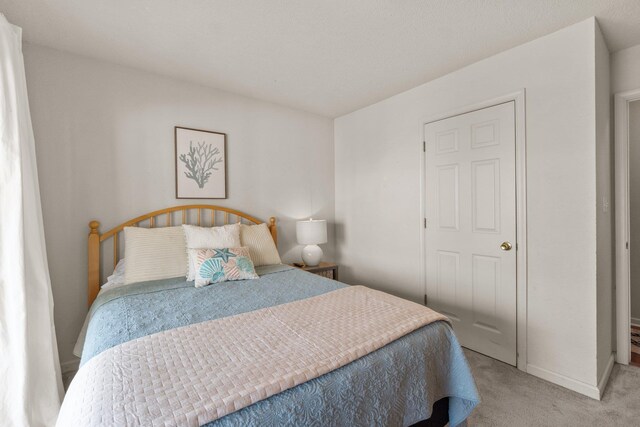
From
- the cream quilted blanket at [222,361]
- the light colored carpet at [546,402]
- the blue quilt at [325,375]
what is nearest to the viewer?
the cream quilted blanket at [222,361]

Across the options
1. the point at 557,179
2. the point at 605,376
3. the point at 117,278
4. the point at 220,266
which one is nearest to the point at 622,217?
the point at 557,179

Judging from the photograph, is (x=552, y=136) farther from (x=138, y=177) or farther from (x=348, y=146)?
(x=138, y=177)

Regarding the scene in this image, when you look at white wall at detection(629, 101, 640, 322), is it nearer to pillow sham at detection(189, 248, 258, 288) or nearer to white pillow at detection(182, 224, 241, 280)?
pillow sham at detection(189, 248, 258, 288)

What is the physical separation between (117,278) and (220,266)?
30.8 inches

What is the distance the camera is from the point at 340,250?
12.9 feet

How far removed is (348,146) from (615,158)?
7.92 ft

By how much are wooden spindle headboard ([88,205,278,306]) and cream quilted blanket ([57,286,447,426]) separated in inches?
56.6

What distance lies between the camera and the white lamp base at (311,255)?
3.28 meters

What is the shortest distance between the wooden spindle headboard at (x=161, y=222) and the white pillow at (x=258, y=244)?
25 centimetres

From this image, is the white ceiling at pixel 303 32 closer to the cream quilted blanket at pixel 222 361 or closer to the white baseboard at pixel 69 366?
the cream quilted blanket at pixel 222 361

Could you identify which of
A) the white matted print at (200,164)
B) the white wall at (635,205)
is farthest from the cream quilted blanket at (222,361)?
the white wall at (635,205)

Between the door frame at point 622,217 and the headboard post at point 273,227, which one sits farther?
the headboard post at point 273,227

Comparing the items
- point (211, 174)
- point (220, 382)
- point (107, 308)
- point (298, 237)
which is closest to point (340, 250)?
point (298, 237)

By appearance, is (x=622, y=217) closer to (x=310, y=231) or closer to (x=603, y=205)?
(x=603, y=205)
